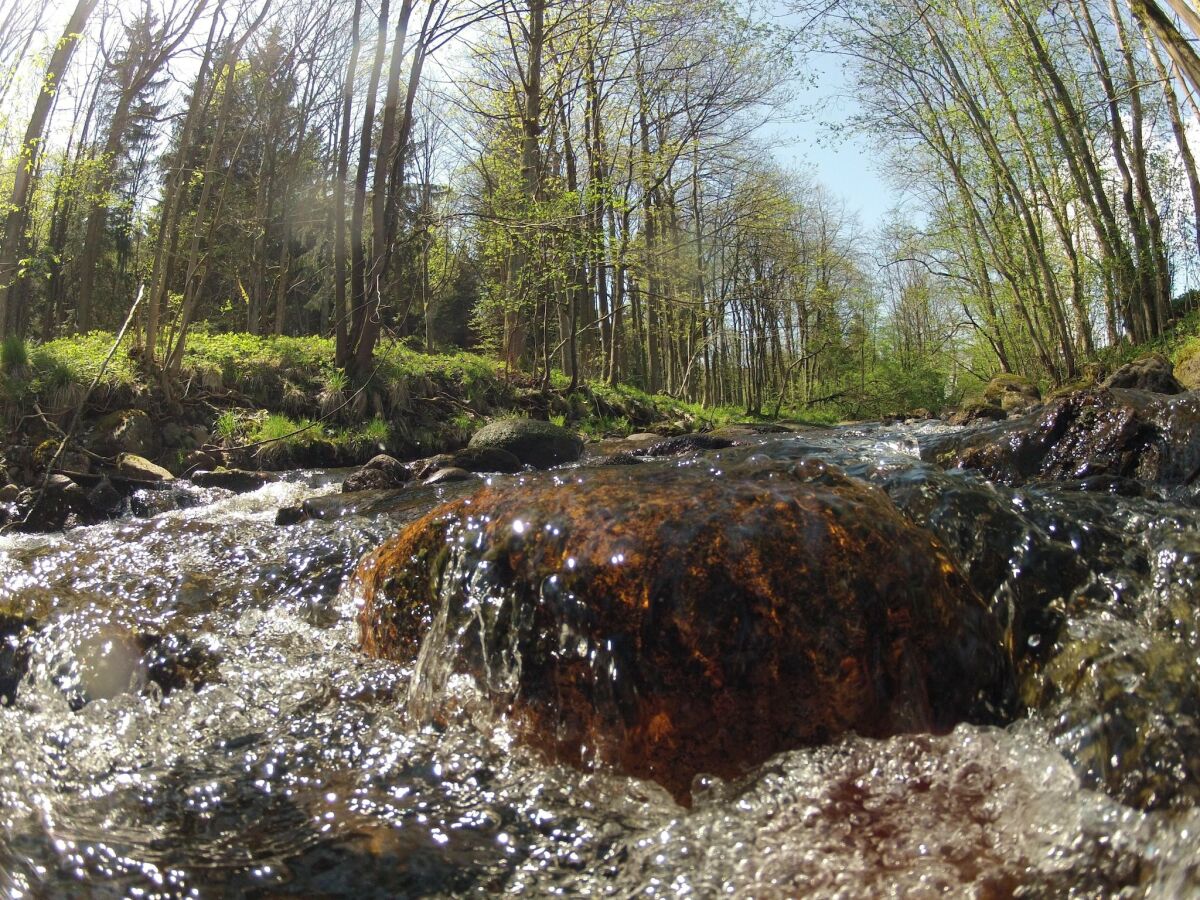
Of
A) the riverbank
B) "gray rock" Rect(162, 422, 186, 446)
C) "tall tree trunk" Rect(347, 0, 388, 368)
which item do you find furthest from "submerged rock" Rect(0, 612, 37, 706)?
"tall tree trunk" Rect(347, 0, 388, 368)

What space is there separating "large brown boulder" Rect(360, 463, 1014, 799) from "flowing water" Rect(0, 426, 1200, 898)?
12 centimetres

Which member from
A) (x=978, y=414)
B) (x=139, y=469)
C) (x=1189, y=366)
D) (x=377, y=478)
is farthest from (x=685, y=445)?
(x=1189, y=366)

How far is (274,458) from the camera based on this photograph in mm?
10070

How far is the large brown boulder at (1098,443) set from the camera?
5.91 m

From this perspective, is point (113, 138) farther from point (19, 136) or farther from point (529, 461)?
point (529, 461)

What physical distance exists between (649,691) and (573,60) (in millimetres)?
16928

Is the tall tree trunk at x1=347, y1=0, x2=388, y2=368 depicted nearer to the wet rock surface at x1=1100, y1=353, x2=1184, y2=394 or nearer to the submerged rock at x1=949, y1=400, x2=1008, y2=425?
the submerged rock at x1=949, y1=400, x2=1008, y2=425

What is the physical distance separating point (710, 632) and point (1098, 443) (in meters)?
5.09

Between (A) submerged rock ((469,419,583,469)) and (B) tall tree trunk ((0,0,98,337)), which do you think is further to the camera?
(B) tall tree trunk ((0,0,98,337))

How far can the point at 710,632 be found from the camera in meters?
2.79

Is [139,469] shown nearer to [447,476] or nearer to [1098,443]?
[447,476]

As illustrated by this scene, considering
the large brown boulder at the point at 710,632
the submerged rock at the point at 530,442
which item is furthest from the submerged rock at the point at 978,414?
the large brown boulder at the point at 710,632

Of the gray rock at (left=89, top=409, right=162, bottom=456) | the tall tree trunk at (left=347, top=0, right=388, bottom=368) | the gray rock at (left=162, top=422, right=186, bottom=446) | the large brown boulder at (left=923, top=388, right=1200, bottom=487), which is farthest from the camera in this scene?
the tall tree trunk at (left=347, top=0, right=388, bottom=368)

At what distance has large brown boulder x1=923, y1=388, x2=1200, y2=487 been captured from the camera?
591cm
